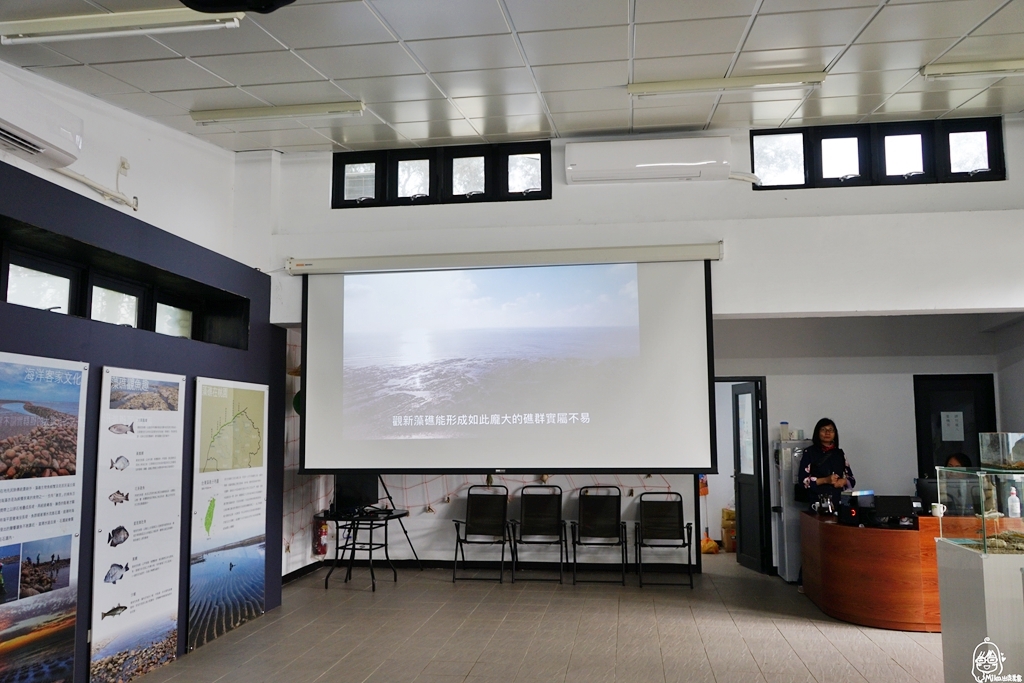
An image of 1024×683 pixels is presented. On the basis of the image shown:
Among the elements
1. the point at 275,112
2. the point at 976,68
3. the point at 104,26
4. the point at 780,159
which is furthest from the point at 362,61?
the point at 976,68

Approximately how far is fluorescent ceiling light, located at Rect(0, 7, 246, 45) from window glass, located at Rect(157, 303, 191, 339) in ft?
6.60

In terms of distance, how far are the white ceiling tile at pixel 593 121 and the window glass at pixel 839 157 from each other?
1640 millimetres

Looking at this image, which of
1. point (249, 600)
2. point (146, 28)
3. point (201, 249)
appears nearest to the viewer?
point (146, 28)

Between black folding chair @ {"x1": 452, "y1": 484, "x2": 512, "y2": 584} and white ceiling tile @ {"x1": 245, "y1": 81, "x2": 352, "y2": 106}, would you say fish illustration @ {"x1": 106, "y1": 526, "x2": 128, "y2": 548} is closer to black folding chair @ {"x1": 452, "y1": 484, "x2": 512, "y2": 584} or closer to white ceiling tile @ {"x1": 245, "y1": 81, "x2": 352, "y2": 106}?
white ceiling tile @ {"x1": 245, "y1": 81, "x2": 352, "y2": 106}

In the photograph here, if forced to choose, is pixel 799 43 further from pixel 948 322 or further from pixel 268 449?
pixel 268 449

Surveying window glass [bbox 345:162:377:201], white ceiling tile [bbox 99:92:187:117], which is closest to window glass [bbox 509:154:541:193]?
window glass [bbox 345:162:377:201]

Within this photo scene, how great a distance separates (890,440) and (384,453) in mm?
4926

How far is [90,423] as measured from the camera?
4.34 meters

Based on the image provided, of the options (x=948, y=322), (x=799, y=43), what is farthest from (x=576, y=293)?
(x=948, y=322)

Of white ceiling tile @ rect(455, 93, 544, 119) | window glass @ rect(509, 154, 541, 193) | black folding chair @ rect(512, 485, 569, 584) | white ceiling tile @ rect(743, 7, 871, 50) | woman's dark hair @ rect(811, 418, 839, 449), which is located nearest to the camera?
white ceiling tile @ rect(743, 7, 871, 50)

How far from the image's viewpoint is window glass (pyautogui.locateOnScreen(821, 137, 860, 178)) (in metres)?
6.18

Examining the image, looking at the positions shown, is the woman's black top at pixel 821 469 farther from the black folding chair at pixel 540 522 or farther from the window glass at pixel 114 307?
the window glass at pixel 114 307

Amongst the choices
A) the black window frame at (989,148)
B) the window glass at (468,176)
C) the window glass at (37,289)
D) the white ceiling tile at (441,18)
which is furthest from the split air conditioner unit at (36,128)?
the black window frame at (989,148)

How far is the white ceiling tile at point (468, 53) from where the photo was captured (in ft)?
15.1
